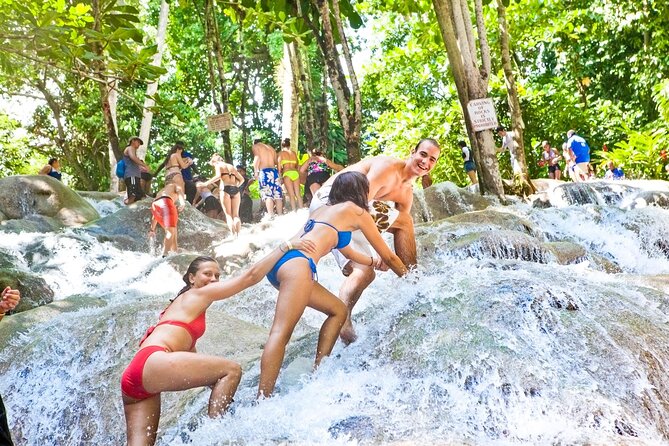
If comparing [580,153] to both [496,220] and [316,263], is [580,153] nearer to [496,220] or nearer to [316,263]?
[496,220]

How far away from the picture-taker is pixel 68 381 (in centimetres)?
641

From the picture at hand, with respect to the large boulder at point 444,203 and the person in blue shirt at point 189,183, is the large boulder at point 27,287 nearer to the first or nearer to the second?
the person in blue shirt at point 189,183

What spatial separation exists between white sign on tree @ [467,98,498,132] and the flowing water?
5944 millimetres

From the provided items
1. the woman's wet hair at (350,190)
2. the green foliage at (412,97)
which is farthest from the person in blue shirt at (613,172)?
the woman's wet hair at (350,190)

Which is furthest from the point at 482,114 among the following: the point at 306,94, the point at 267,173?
the point at 306,94

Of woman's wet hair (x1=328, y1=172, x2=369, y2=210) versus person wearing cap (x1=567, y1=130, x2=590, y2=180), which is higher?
woman's wet hair (x1=328, y1=172, x2=369, y2=210)

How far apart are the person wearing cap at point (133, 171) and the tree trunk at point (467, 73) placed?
6.00 m

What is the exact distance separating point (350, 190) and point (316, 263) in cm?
63

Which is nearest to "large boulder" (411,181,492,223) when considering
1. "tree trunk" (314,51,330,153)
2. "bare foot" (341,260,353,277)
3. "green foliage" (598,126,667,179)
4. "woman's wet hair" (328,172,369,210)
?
"tree trunk" (314,51,330,153)

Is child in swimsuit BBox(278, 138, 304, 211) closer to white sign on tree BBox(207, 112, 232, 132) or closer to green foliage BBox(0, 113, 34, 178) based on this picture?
white sign on tree BBox(207, 112, 232, 132)

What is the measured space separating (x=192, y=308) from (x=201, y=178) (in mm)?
12207

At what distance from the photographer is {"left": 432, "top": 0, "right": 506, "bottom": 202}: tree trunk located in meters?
12.9

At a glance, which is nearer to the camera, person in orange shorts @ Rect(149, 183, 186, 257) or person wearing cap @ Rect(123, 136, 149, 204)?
person in orange shorts @ Rect(149, 183, 186, 257)

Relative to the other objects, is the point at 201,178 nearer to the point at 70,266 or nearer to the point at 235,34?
the point at 70,266
